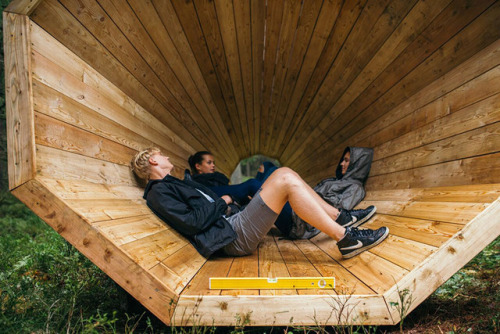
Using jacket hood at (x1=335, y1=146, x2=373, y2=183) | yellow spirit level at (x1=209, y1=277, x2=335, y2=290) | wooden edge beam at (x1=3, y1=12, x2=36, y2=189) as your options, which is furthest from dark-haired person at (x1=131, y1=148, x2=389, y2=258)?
jacket hood at (x1=335, y1=146, x2=373, y2=183)

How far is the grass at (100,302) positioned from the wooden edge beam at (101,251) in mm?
110

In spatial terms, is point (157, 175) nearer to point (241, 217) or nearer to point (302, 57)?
point (241, 217)

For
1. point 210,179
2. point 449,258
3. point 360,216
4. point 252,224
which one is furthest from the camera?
point 210,179

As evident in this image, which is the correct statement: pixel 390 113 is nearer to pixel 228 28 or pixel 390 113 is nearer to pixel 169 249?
pixel 228 28

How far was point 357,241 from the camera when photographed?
79.4 inches

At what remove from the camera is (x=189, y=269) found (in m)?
1.82

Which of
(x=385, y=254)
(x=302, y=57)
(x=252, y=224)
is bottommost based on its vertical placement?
(x=385, y=254)

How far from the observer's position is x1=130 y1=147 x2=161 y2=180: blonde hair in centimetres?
236

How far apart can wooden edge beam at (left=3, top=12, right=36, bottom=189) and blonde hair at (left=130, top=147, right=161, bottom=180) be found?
95cm

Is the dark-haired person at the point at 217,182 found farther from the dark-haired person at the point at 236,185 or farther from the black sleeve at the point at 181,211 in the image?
the black sleeve at the point at 181,211

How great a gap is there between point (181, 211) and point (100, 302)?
2.48 feet

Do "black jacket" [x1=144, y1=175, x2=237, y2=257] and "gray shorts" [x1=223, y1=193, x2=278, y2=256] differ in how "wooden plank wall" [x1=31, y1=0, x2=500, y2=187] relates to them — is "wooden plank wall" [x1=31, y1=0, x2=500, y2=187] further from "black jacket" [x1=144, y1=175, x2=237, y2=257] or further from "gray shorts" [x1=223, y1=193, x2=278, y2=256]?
"gray shorts" [x1=223, y1=193, x2=278, y2=256]

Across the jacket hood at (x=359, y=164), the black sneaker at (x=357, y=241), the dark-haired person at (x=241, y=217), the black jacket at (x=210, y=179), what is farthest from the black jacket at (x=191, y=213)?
the jacket hood at (x=359, y=164)

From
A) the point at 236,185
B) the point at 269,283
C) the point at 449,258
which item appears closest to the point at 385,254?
the point at 449,258
